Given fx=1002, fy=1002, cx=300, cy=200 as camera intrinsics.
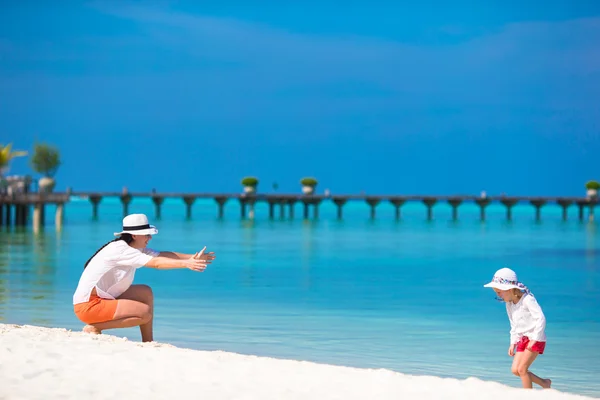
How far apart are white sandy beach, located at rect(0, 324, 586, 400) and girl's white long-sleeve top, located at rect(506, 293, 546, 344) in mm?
413

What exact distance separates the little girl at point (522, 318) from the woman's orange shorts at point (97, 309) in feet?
10.5

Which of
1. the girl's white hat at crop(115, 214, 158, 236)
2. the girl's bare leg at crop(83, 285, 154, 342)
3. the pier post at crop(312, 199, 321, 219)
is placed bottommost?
the pier post at crop(312, 199, 321, 219)

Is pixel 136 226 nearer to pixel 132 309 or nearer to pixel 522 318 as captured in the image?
pixel 132 309

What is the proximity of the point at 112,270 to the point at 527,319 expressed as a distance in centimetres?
340

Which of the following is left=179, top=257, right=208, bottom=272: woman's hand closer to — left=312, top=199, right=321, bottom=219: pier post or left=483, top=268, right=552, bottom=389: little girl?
left=483, top=268, right=552, bottom=389: little girl

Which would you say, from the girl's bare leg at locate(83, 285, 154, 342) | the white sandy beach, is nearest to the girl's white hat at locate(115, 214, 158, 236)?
the girl's bare leg at locate(83, 285, 154, 342)

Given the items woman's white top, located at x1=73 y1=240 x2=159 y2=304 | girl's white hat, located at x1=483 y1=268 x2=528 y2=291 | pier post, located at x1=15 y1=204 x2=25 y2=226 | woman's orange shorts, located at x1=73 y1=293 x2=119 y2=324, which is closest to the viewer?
girl's white hat, located at x1=483 y1=268 x2=528 y2=291

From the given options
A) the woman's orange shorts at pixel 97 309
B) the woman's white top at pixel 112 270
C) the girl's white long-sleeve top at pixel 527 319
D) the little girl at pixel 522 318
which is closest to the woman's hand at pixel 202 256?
the woman's white top at pixel 112 270

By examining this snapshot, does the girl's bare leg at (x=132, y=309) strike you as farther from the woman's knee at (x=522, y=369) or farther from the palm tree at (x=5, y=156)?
the palm tree at (x=5, y=156)

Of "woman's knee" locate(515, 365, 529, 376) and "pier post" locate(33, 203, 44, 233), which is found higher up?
"woman's knee" locate(515, 365, 529, 376)

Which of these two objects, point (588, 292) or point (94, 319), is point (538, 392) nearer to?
point (94, 319)

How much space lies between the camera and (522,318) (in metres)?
7.38

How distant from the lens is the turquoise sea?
11391 mm

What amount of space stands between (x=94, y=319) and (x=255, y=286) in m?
12.5
